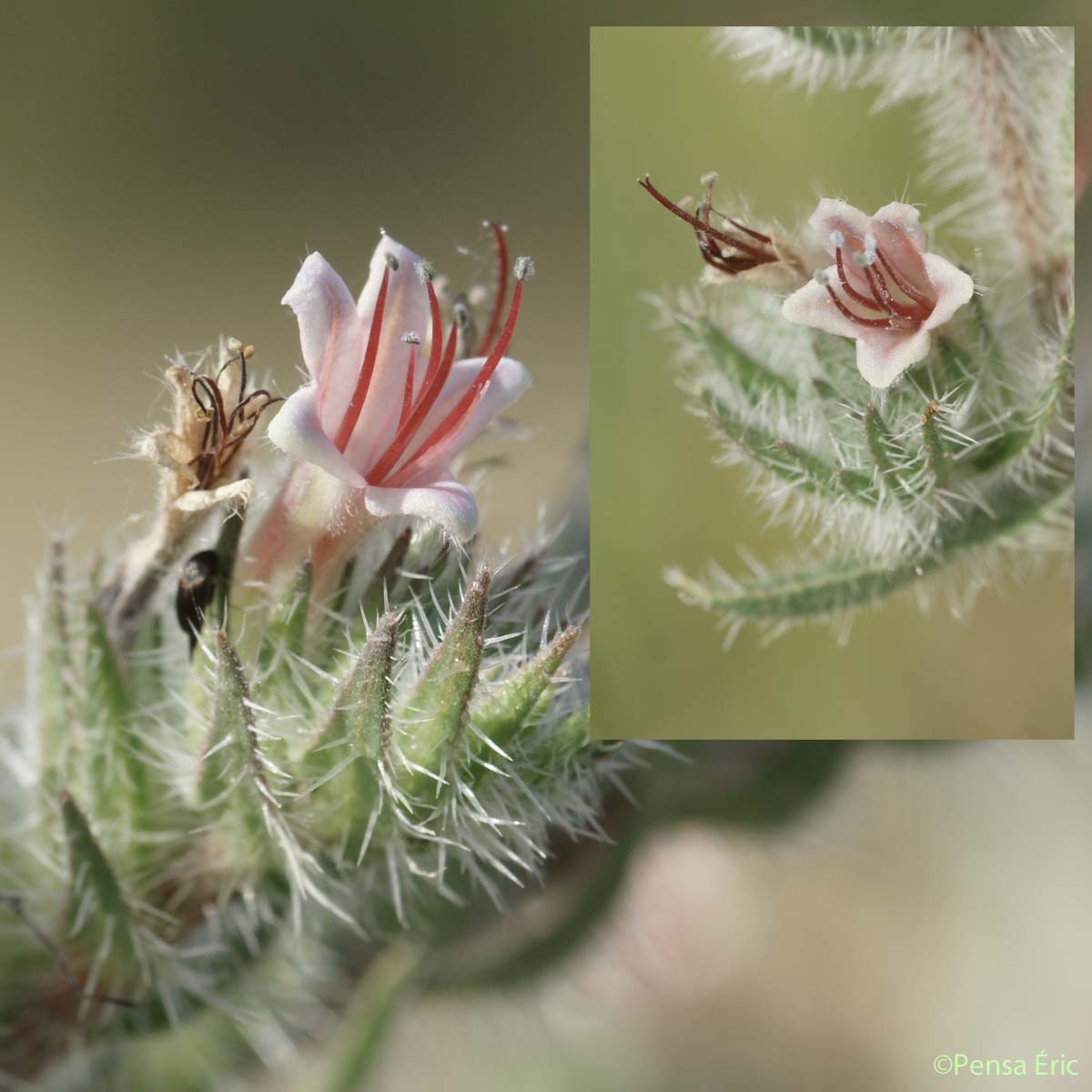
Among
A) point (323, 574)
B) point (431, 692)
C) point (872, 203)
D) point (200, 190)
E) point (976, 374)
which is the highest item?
point (200, 190)

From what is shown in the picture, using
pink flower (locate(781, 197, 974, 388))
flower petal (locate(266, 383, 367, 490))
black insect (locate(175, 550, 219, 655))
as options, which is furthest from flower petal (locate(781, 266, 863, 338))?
black insect (locate(175, 550, 219, 655))

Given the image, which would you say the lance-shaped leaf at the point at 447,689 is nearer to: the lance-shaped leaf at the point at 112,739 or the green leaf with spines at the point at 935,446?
the lance-shaped leaf at the point at 112,739

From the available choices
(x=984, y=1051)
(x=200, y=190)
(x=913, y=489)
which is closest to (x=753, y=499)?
(x=913, y=489)

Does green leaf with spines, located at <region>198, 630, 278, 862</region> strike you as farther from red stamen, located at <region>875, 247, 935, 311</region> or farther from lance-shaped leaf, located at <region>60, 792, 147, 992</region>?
red stamen, located at <region>875, 247, 935, 311</region>

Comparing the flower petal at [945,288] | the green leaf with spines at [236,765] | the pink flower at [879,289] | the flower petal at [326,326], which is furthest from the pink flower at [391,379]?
the flower petal at [945,288]

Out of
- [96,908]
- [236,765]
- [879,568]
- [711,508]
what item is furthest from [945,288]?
[96,908]

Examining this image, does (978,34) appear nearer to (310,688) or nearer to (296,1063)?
(310,688)
